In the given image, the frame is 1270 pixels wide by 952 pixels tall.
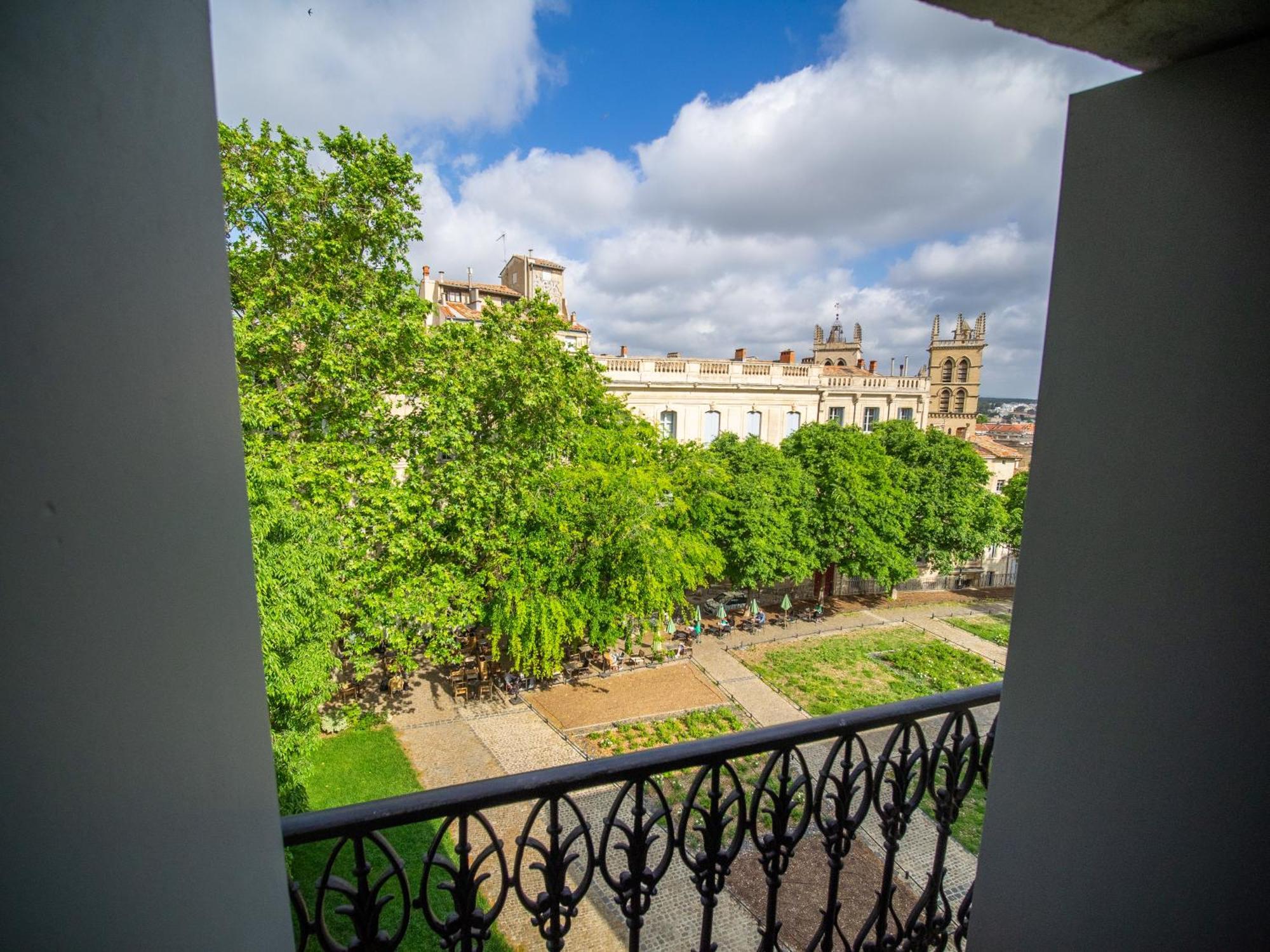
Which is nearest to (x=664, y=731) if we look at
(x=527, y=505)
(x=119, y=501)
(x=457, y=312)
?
(x=527, y=505)

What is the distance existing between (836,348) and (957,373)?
30.0ft

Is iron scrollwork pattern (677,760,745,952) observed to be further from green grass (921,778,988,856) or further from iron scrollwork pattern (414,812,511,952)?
green grass (921,778,988,856)

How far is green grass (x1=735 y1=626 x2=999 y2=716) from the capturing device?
1479 centimetres

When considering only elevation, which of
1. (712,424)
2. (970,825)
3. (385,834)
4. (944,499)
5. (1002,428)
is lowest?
(970,825)

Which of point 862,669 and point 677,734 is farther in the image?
point 862,669

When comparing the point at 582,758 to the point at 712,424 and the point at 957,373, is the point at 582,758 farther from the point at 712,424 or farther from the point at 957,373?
the point at 957,373

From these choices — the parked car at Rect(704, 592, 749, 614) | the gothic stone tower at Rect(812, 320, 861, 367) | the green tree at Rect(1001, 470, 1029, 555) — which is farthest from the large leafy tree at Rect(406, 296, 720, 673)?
the gothic stone tower at Rect(812, 320, 861, 367)

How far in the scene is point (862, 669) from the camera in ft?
54.4

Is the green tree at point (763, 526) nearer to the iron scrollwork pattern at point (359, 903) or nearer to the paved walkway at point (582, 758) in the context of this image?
the paved walkway at point (582, 758)

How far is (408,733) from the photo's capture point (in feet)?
40.3

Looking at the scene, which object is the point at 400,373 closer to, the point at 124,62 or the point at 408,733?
the point at 408,733

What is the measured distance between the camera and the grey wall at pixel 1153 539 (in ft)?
3.67

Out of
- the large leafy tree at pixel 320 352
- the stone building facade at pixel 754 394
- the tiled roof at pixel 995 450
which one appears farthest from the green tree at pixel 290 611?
the tiled roof at pixel 995 450

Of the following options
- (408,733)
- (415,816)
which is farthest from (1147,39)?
(408,733)
